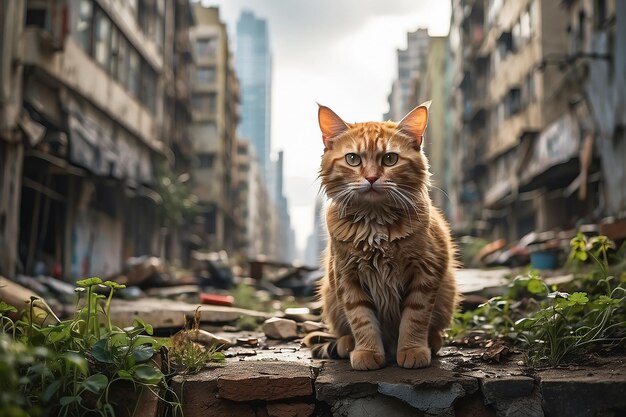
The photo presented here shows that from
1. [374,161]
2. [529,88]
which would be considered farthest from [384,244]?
[529,88]

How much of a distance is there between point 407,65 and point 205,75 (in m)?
49.1

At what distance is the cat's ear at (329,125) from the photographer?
3.67 meters

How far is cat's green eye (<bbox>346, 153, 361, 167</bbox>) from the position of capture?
11.3ft

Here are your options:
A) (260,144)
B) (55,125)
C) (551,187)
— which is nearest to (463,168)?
(551,187)

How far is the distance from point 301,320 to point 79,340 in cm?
288

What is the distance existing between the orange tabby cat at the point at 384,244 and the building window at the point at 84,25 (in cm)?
1191

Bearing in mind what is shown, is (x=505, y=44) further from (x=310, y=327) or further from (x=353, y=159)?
(x=353, y=159)

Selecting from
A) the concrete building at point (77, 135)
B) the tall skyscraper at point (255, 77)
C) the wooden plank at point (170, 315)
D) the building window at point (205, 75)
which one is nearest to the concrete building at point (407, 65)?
the building window at point (205, 75)

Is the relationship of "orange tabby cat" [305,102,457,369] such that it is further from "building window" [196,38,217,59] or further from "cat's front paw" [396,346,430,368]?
"building window" [196,38,217,59]

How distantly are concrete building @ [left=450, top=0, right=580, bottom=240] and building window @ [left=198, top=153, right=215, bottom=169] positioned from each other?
1671 cm

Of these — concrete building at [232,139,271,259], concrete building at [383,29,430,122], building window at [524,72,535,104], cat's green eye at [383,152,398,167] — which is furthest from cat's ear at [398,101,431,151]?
concrete building at [383,29,430,122]

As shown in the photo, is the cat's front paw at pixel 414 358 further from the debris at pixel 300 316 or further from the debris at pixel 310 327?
the debris at pixel 300 316

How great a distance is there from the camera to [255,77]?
188 metres

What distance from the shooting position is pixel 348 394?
9.50ft
